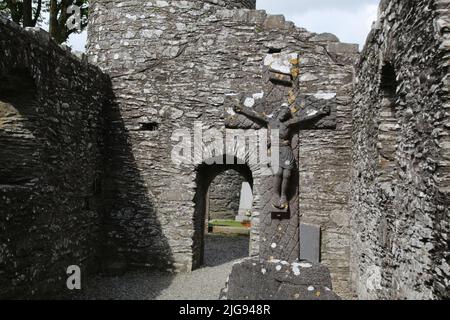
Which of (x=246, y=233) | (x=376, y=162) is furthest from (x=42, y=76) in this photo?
(x=246, y=233)

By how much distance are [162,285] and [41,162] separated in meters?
2.65

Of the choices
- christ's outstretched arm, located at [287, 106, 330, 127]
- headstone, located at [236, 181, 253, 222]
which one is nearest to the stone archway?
christ's outstretched arm, located at [287, 106, 330, 127]

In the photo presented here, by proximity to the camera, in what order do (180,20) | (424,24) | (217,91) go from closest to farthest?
(424,24), (217,91), (180,20)

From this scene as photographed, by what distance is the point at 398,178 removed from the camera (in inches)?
181

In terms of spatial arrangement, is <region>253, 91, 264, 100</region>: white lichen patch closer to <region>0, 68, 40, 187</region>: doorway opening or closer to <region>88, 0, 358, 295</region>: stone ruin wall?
<region>0, 68, 40, 187</region>: doorway opening

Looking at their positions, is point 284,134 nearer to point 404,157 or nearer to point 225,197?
point 404,157

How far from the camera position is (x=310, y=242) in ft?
24.3

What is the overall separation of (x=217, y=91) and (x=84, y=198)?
9.11 feet

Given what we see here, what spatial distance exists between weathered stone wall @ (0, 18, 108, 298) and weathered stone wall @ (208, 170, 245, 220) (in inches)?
253

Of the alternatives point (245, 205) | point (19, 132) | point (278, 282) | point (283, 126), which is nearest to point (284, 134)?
point (283, 126)

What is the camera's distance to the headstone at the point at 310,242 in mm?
7355

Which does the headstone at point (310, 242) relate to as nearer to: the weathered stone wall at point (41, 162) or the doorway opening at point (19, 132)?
the weathered stone wall at point (41, 162)

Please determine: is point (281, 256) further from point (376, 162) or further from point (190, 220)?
point (190, 220)

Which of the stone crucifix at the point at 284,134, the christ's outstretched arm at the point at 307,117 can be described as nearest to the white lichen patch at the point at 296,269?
the stone crucifix at the point at 284,134
